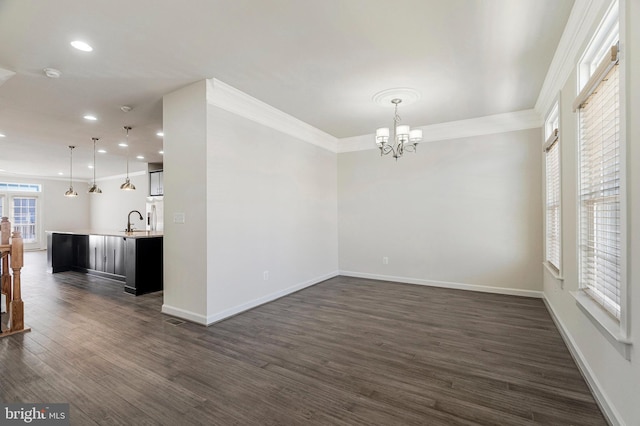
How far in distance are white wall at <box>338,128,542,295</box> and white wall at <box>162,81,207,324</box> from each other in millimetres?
3319

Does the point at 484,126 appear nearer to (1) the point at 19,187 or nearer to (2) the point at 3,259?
(2) the point at 3,259

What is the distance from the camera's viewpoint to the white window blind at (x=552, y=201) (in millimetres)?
3584

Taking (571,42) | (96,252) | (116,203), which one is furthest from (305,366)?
(116,203)

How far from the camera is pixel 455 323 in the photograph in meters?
3.56

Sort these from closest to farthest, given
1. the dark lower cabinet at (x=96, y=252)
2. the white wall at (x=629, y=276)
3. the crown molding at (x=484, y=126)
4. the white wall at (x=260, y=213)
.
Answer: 1. the white wall at (x=629, y=276)
2. the white wall at (x=260, y=213)
3. the crown molding at (x=484, y=126)
4. the dark lower cabinet at (x=96, y=252)

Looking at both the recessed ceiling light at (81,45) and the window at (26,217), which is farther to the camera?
the window at (26,217)

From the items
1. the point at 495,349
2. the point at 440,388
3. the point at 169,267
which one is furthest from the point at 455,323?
the point at 169,267

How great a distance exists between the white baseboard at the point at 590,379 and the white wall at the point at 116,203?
11.1 metres

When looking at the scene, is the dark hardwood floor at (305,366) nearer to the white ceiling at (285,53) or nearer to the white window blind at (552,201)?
the white window blind at (552,201)

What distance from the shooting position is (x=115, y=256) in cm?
578

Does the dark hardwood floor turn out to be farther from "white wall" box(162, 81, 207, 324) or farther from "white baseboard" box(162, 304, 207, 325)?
"white wall" box(162, 81, 207, 324)

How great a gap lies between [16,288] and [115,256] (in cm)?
Result: 240

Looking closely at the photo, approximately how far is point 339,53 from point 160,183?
703cm

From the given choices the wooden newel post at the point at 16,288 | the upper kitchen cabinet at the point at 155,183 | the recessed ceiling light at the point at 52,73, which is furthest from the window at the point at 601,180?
the upper kitchen cabinet at the point at 155,183
